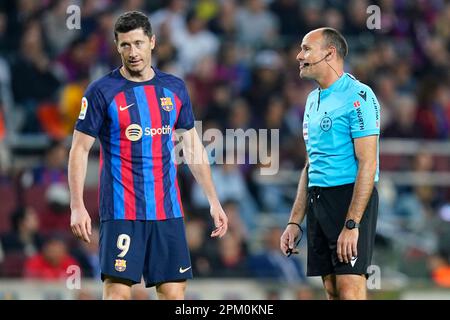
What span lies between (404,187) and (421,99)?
1.76 meters

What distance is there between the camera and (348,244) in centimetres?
679

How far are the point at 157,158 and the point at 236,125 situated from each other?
6463mm

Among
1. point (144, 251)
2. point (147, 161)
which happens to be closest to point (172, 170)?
point (147, 161)

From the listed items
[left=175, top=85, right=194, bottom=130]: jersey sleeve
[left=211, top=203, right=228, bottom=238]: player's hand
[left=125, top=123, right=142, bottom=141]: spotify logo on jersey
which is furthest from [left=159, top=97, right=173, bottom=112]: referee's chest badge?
[left=211, top=203, right=228, bottom=238]: player's hand

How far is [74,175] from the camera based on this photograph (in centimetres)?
684

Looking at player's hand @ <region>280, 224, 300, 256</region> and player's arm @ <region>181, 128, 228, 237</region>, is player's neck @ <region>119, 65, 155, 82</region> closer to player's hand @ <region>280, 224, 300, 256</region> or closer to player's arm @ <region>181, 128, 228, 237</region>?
player's arm @ <region>181, 128, 228, 237</region>

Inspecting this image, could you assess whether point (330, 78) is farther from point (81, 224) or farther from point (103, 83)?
point (81, 224)

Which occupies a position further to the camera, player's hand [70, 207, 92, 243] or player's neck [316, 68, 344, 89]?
player's neck [316, 68, 344, 89]

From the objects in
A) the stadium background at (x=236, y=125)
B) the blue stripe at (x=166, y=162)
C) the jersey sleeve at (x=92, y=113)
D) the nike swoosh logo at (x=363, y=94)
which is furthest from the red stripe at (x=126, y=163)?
the stadium background at (x=236, y=125)

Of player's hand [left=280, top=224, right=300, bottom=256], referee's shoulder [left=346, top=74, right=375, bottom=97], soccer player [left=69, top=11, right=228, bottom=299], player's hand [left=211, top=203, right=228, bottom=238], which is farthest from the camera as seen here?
player's hand [left=280, top=224, right=300, bottom=256]

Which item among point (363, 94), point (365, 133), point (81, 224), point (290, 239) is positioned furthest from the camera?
point (290, 239)

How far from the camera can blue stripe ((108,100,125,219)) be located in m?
6.95

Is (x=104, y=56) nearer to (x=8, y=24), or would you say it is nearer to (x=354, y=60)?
(x=8, y=24)

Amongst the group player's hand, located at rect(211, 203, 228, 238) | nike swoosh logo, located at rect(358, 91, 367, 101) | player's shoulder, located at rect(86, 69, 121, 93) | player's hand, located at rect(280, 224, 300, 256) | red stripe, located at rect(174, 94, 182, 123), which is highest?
player's shoulder, located at rect(86, 69, 121, 93)
